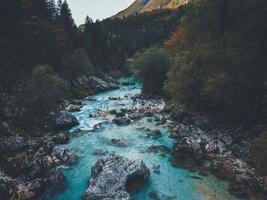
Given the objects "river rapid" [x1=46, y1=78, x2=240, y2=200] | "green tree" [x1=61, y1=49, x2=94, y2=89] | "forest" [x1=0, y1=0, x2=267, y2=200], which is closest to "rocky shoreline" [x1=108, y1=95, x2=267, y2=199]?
"forest" [x1=0, y1=0, x2=267, y2=200]

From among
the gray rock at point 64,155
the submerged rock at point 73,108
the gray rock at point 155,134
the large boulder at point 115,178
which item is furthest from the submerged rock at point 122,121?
the large boulder at point 115,178

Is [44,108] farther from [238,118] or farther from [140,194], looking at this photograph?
[238,118]

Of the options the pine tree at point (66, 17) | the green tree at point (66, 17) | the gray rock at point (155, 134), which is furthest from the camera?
the pine tree at point (66, 17)

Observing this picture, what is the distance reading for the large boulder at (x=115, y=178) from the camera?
2380 cm

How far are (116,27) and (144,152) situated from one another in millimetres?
172210

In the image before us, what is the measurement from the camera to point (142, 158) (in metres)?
32.1

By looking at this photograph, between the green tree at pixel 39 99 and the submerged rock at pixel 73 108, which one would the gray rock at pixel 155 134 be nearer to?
the green tree at pixel 39 99

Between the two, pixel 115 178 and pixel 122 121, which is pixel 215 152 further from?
pixel 122 121

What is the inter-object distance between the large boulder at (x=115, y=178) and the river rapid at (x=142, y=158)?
92 cm

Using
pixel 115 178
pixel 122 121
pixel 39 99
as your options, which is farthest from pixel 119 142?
pixel 39 99

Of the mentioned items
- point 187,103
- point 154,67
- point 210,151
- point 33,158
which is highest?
point 154,67

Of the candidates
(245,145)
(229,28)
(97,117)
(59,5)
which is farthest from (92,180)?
(59,5)

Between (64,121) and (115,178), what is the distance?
787 inches

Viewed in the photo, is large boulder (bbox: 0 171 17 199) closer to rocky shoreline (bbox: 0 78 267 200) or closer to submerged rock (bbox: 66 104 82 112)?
rocky shoreline (bbox: 0 78 267 200)
